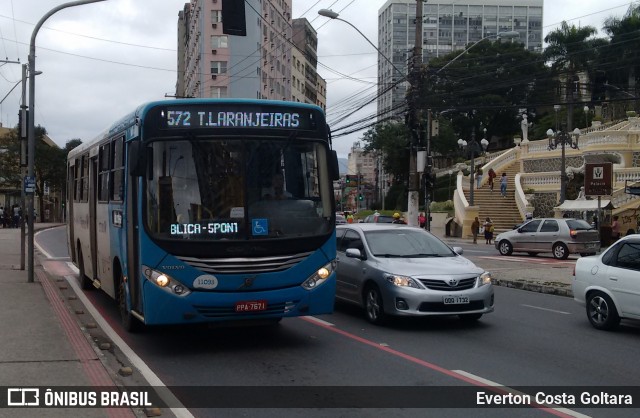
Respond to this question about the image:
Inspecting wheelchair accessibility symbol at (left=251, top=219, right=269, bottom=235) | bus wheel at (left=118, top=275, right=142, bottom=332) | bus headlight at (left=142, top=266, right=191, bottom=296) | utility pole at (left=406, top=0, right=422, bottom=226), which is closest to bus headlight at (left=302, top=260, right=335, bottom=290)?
wheelchair accessibility symbol at (left=251, top=219, right=269, bottom=235)

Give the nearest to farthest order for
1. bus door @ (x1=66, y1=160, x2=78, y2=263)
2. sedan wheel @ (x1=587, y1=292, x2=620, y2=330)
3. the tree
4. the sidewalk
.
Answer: the sidewalk < sedan wheel @ (x1=587, y1=292, x2=620, y2=330) < bus door @ (x1=66, y1=160, x2=78, y2=263) < the tree

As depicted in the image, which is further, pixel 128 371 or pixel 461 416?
pixel 128 371

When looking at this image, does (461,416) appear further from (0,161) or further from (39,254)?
(0,161)

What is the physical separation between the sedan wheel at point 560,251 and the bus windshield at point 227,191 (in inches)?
792

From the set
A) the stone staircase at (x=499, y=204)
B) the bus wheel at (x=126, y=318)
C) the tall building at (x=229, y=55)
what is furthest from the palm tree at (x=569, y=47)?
the bus wheel at (x=126, y=318)

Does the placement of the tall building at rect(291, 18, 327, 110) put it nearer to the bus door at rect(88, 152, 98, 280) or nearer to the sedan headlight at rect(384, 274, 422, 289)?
the bus door at rect(88, 152, 98, 280)

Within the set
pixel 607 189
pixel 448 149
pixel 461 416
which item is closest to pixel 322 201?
pixel 461 416

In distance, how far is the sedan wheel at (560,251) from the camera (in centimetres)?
2664

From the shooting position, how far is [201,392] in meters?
7.04

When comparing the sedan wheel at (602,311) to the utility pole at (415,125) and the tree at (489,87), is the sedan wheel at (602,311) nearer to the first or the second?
the utility pole at (415,125)

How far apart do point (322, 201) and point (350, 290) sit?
333 cm

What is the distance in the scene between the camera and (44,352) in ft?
26.9

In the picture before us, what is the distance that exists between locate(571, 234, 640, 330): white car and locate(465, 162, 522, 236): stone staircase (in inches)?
1294

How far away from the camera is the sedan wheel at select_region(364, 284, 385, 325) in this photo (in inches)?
430
